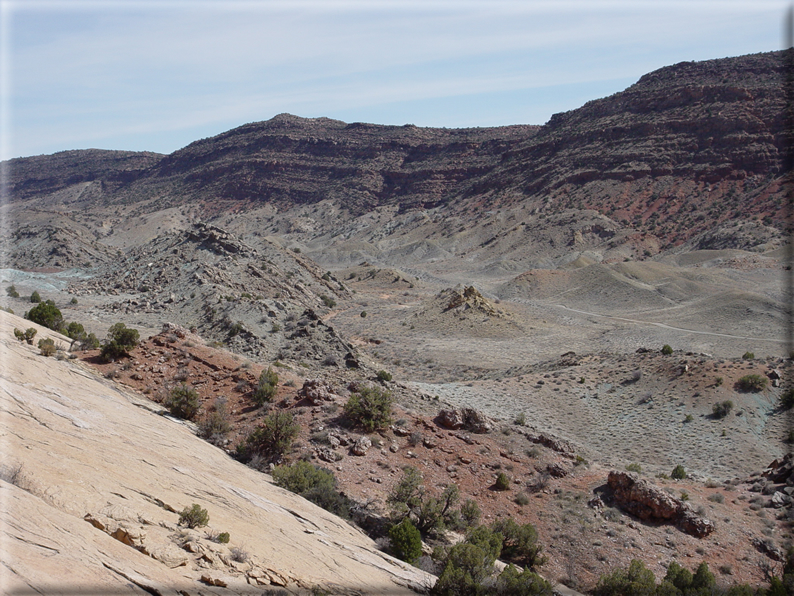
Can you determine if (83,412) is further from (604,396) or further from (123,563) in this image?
(604,396)

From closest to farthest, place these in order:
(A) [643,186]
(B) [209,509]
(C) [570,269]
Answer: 1. (B) [209,509]
2. (C) [570,269]
3. (A) [643,186]

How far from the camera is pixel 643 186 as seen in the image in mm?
95688

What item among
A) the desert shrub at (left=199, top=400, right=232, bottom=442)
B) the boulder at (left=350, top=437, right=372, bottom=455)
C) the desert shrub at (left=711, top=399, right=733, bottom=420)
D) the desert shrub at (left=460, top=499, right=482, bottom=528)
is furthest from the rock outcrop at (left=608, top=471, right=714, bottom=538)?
the desert shrub at (left=711, top=399, right=733, bottom=420)

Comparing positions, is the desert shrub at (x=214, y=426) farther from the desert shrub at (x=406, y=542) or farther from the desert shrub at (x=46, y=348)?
the desert shrub at (x=406, y=542)

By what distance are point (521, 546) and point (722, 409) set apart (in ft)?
53.3

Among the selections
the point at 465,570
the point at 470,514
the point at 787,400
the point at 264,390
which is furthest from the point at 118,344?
the point at 787,400

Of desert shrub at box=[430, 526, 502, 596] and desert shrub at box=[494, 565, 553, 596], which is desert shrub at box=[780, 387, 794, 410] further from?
desert shrub at box=[494, 565, 553, 596]

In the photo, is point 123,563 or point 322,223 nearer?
point 123,563

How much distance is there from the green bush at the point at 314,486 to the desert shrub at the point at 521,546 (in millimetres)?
3183

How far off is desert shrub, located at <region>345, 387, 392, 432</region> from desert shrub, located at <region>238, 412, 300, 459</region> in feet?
5.73

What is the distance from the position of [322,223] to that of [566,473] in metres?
124

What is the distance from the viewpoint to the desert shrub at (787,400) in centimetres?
2295

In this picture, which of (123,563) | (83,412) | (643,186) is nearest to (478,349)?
(83,412)

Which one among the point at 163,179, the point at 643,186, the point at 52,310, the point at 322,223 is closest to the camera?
the point at 52,310
